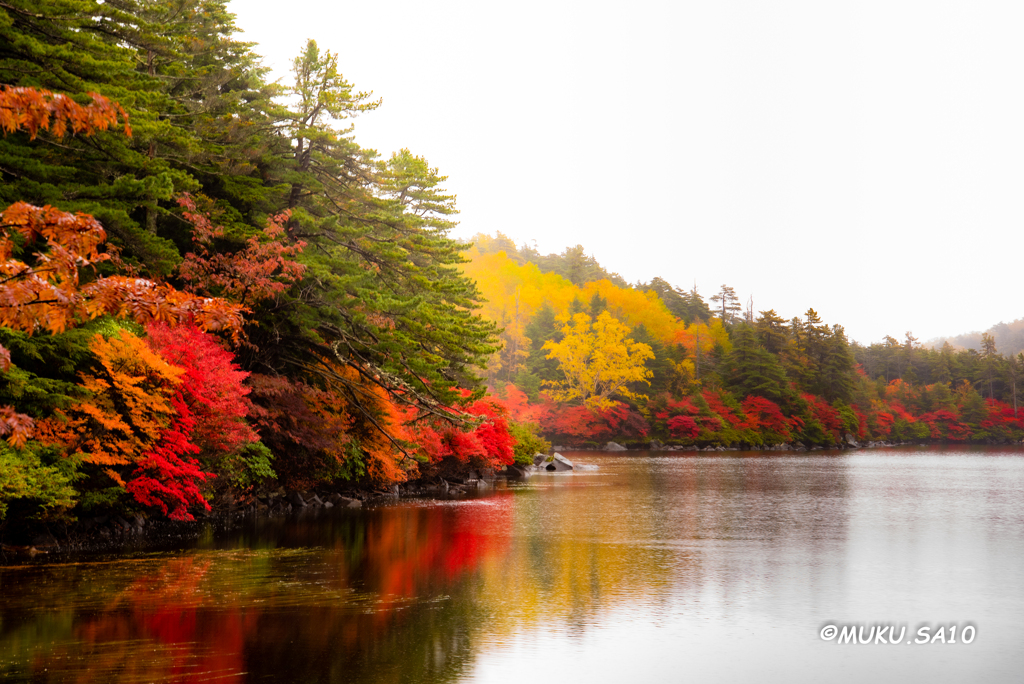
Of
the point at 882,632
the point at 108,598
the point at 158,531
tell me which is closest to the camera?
the point at 882,632

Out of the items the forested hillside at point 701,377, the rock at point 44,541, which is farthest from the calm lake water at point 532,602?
the forested hillside at point 701,377

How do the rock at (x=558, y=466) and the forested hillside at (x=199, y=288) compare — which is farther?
the rock at (x=558, y=466)

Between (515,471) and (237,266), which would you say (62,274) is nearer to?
(237,266)

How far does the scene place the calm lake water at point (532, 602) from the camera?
7.45 meters

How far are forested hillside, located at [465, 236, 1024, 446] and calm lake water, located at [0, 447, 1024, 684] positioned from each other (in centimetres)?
3261

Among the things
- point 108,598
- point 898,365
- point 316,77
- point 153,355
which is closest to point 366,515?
point 153,355

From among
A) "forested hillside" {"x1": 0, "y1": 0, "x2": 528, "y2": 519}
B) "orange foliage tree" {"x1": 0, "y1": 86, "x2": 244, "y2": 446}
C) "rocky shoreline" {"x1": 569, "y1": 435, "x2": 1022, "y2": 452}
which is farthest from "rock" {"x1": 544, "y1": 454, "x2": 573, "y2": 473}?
"orange foliage tree" {"x1": 0, "y1": 86, "x2": 244, "y2": 446}

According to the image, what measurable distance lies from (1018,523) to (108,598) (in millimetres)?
21076

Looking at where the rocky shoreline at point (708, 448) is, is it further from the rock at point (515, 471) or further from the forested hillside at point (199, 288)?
the forested hillside at point (199, 288)

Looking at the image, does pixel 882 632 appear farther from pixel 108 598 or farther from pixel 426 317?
pixel 426 317

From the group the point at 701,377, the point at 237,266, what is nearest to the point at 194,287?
the point at 237,266

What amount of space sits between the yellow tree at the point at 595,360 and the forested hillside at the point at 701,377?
121mm

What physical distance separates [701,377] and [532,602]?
219 ft

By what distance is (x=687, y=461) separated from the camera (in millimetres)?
48125
